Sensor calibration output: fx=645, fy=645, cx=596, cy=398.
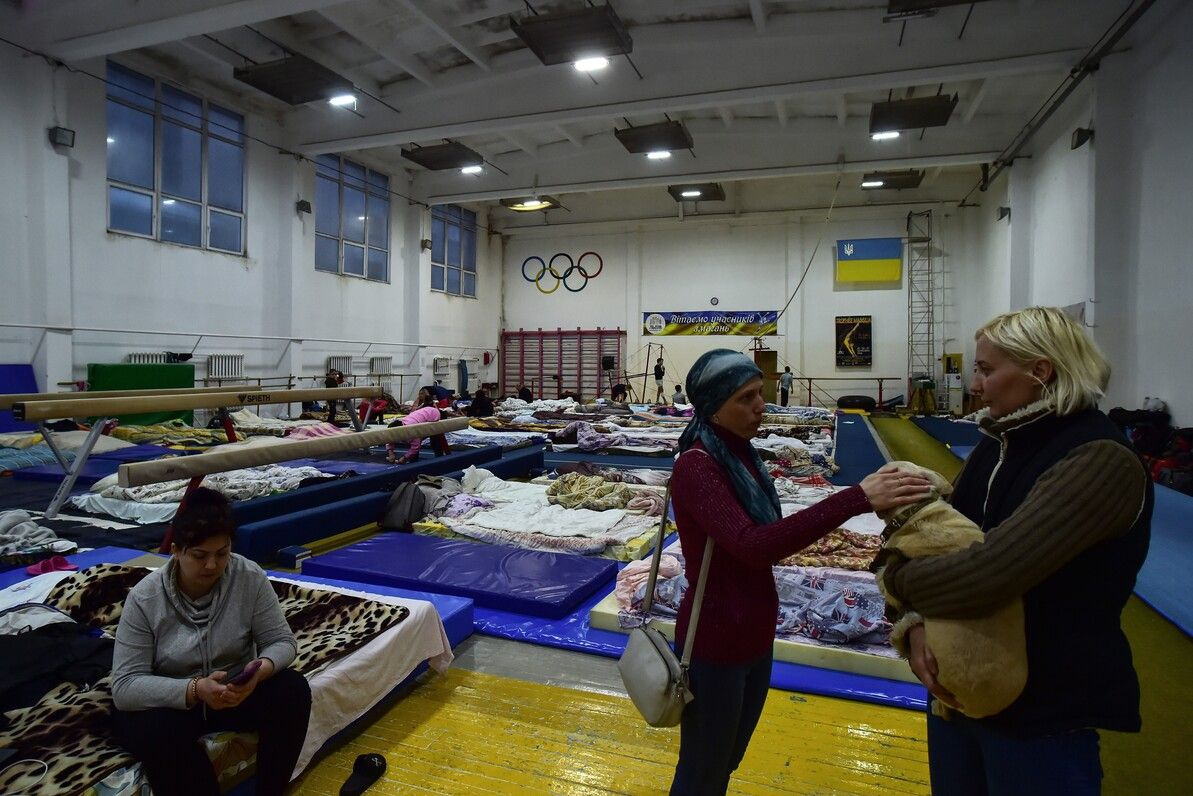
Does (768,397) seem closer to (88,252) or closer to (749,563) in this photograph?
(88,252)

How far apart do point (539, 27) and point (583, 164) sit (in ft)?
20.5

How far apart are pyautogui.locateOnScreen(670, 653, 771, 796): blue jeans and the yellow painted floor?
2.31 feet

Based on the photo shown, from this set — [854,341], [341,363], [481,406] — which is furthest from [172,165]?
[854,341]

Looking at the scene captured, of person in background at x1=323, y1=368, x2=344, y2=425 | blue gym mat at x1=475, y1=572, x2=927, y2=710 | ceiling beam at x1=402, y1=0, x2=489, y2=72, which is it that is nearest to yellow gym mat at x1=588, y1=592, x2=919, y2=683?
blue gym mat at x1=475, y1=572, x2=927, y2=710

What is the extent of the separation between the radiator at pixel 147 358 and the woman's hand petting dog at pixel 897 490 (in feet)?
35.1

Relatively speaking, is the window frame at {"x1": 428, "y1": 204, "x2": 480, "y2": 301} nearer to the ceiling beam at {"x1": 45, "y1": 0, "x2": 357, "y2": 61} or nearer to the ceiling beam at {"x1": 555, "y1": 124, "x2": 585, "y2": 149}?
the ceiling beam at {"x1": 555, "y1": 124, "x2": 585, "y2": 149}

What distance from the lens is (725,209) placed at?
56.2 ft

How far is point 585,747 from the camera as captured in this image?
7.45ft

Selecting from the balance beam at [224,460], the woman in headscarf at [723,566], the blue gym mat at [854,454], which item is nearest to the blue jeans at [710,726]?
the woman in headscarf at [723,566]

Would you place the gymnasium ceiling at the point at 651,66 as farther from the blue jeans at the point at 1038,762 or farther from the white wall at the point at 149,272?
the blue jeans at the point at 1038,762

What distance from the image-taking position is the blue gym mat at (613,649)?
2.60 metres

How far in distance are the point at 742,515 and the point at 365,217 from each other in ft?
46.8

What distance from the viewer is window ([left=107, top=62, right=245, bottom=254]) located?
9195 millimetres

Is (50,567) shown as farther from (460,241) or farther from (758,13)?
(460,241)
